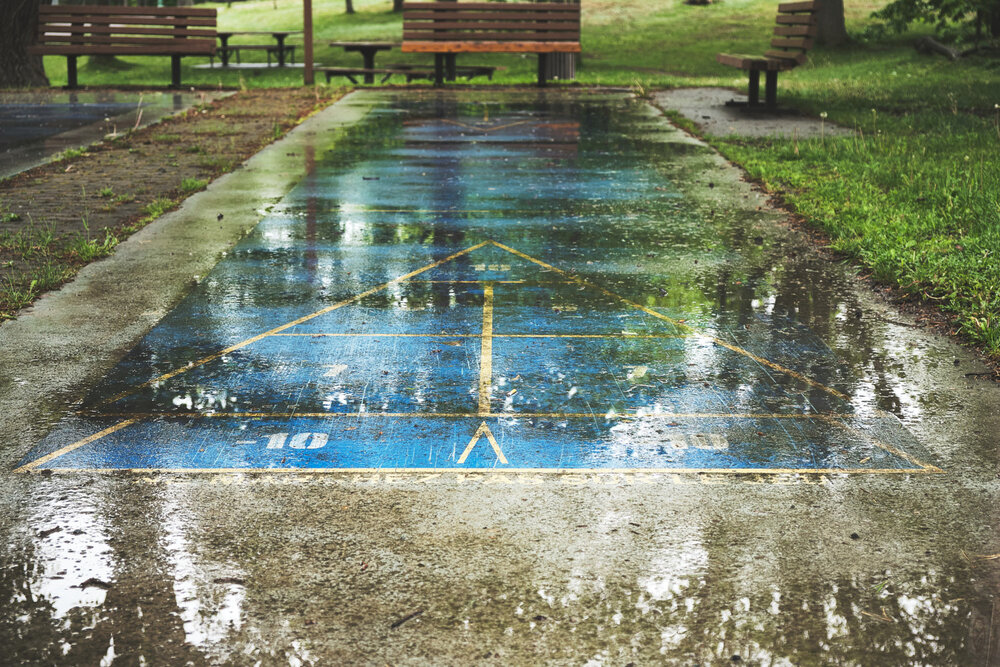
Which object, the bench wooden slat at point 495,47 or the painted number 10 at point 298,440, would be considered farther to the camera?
the bench wooden slat at point 495,47

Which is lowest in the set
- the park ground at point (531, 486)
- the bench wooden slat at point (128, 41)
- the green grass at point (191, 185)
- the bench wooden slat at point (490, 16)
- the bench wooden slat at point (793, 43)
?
the park ground at point (531, 486)

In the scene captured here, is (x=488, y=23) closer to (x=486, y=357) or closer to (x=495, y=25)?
(x=495, y=25)

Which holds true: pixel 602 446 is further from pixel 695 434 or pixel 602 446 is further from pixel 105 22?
pixel 105 22

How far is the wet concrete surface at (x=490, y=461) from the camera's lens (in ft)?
10.3

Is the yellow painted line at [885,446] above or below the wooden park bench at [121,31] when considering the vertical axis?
below

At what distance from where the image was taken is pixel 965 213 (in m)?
8.38

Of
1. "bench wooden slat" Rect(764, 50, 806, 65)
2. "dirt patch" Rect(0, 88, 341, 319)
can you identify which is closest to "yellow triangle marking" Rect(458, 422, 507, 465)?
"dirt patch" Rect(0, 88, 341, 319)

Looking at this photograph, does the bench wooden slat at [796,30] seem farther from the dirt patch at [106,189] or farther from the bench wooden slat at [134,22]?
the bench wooden slat at [134,22]

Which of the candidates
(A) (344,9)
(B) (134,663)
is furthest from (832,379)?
(A) (344,9)

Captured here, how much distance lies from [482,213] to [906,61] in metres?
22.5

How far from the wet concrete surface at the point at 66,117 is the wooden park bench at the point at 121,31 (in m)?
0.93

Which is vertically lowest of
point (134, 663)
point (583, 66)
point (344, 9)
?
point (134, 663)

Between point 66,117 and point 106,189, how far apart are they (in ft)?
22.8

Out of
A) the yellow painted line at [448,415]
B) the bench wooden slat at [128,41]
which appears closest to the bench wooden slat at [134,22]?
the bench wooden slat at [128,41]
